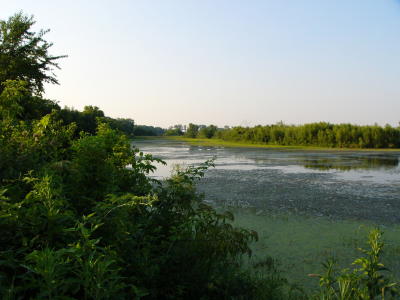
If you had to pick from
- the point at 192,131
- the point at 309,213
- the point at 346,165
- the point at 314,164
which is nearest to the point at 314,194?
the point at 309,213

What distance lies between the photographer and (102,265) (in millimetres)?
1779

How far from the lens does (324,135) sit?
→ 194ft

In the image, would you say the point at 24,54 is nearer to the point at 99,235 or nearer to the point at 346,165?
the point at 99,235

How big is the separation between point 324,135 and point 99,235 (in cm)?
6128

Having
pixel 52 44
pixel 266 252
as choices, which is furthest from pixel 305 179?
pixel 52 44

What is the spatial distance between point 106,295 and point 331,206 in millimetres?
9864

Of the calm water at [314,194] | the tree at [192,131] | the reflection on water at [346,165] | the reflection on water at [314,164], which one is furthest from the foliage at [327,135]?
the tree at [192,131]

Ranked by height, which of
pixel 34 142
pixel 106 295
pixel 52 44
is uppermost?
pixel 52 44

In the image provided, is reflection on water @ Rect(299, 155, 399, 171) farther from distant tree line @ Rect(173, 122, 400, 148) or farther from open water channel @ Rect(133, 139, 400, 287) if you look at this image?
distant tree line @ Rect(173, 122, 400, 148)

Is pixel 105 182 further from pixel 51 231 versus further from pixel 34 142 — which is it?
pixel 51 231

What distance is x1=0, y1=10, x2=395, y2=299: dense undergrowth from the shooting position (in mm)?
1865

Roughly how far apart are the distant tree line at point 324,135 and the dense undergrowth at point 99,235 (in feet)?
187

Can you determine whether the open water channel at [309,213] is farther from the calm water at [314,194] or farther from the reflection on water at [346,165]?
the reflection on water at [346,165]

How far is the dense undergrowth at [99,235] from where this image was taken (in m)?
1.87
